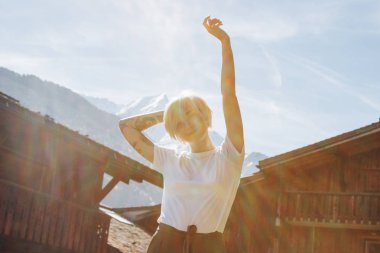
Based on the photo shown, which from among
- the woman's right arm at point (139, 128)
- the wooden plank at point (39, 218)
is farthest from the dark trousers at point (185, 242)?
the wooden plank at point (39, 218)

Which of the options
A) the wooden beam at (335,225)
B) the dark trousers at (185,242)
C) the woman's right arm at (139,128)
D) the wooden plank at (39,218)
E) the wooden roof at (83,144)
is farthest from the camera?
the wooden beam at (335,225)

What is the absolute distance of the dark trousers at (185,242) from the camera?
2762 millimetres

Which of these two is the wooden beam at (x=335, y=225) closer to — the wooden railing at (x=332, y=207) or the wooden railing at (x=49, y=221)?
the wooden railing at (x=332, y=207)

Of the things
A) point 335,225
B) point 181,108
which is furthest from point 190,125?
point 335,225

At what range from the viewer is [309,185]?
17.4 m

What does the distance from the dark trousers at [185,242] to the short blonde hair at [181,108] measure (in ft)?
1.52

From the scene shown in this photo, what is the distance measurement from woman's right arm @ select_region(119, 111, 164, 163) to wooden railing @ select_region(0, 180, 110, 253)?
32.0 ft

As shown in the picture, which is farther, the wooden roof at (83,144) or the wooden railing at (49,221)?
the wooden railing at (49,221)

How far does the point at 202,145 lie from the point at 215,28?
0.62 m

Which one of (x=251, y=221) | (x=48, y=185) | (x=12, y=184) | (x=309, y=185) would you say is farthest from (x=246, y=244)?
(x=12, y=184)

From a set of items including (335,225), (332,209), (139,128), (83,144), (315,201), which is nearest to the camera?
(139,128)

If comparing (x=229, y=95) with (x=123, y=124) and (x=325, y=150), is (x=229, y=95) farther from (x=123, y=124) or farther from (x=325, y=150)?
(x=325, y=150)

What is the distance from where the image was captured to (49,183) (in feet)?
47.4

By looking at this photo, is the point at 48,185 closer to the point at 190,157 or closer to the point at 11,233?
the point at 11,233
